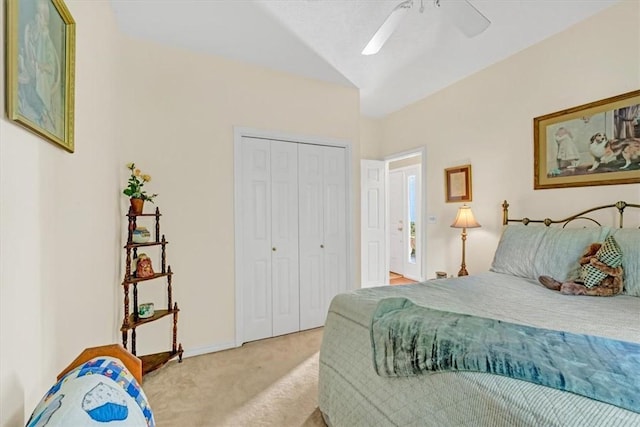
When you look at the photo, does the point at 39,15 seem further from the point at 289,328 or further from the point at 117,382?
the point at 289,328

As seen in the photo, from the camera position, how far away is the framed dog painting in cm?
204

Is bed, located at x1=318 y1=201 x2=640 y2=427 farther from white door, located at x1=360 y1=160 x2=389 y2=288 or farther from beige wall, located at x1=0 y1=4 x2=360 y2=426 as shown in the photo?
white door, located at x1=360 y1=160 x2=389 y2=288

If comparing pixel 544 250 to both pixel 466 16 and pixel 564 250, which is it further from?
pixel 466 16

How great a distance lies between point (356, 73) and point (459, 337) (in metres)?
2.72

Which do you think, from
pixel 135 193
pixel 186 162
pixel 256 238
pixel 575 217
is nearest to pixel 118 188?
pixel 135 193

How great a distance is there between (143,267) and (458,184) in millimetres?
3163

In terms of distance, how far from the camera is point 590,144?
225 cm

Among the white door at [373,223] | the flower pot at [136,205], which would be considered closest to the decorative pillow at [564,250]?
the white door at [373,223]

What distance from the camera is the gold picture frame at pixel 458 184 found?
10.5ft

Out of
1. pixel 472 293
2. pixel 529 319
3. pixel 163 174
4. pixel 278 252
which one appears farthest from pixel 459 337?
pixel 163 174

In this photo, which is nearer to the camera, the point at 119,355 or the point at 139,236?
the point at 119,355

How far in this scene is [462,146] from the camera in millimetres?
3277

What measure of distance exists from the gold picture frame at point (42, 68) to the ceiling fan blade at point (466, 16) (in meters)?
1.83

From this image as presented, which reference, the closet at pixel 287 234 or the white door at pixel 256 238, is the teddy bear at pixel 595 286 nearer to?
the closet at pixel 287 234
